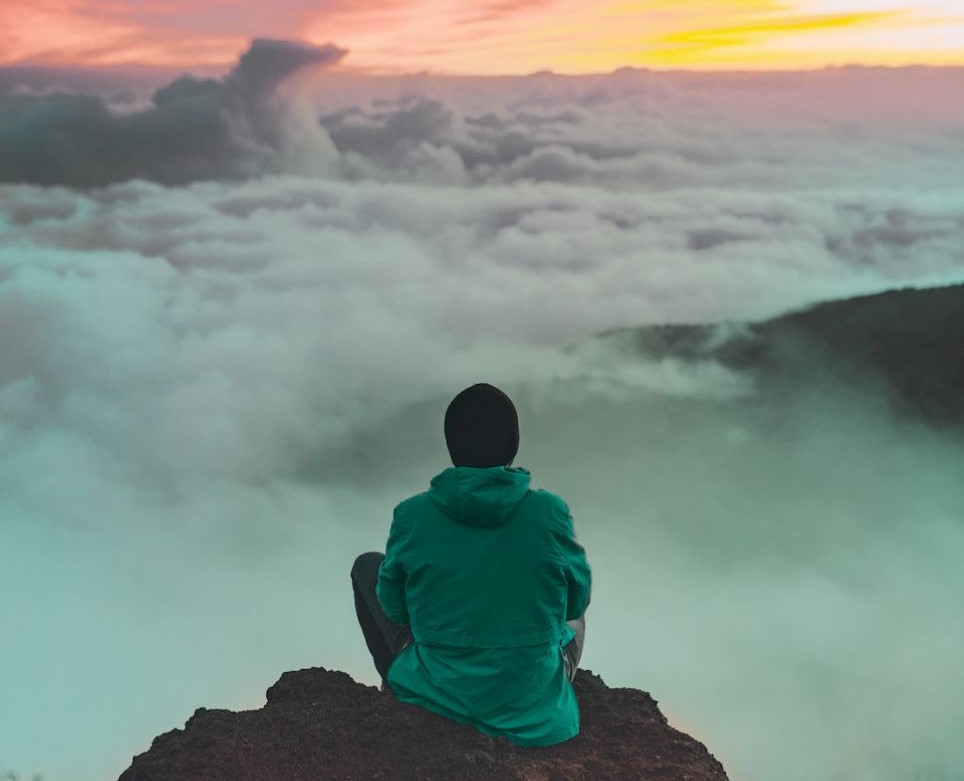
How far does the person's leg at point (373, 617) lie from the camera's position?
15.9ft

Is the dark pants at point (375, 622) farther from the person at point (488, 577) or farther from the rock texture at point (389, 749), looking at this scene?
the person at point (488, 577)

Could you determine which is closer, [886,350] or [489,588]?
[489,588]

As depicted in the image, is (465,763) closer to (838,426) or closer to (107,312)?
(838,426)

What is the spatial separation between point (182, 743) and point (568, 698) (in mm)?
1714

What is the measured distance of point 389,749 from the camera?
4477 millimetres

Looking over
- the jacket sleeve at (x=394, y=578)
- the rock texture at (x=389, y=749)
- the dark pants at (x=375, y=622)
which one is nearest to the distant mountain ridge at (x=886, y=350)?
the rock texture at (x=389, y=749)

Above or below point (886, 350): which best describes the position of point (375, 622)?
below

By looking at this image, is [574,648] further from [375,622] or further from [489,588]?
[375,622]

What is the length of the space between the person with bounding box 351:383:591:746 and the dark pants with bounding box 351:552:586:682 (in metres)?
0.33

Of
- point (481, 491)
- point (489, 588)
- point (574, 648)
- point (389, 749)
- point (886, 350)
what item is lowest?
point (389, 749)

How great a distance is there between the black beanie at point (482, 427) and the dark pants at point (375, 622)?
1.01 meters

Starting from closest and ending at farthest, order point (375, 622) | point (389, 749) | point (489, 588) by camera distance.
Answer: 1. point (489, 588)
2. point (389, 749)
3. point (375, 622)

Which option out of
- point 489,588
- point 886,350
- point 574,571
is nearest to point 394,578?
point 489,588

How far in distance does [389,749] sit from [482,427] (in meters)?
1.50
